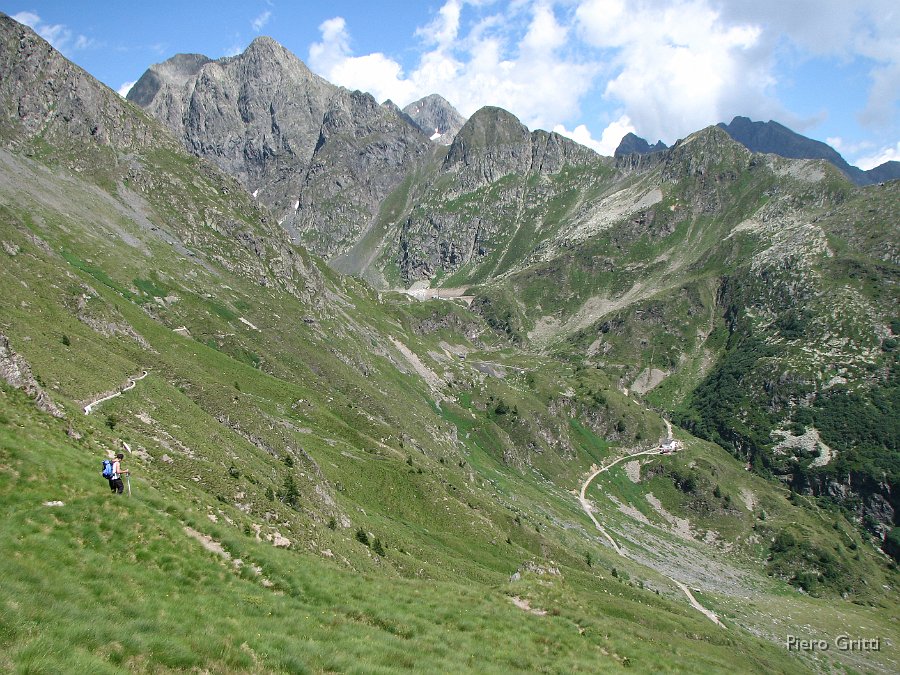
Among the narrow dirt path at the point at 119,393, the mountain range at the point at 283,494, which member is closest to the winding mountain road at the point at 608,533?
the mountain range at the point at 283,494

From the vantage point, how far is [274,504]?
4081cm

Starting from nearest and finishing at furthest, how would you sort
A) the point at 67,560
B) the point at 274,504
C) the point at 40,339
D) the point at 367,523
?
the point at 67,560, the point at 274,504, the point at 40,339, the point at 367,523

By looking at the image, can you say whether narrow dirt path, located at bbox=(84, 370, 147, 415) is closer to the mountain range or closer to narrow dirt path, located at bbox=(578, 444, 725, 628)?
the mountain range

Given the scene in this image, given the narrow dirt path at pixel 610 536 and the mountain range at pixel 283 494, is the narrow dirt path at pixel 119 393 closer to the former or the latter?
the mountain range at pixel 283 494

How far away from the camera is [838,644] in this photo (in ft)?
331

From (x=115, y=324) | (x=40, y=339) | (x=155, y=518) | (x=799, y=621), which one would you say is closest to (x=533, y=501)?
(x=799, y=621)

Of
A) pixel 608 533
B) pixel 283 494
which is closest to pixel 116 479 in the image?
pixel 283 494

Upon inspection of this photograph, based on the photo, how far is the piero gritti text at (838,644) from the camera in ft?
308

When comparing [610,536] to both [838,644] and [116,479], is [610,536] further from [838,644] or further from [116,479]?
[116,479]

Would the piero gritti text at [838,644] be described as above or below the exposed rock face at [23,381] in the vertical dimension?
below

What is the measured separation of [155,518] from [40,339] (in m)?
38.2

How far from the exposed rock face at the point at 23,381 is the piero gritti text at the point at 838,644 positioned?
116 m

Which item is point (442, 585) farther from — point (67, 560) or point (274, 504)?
point (67, 560)

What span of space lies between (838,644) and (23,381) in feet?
453
